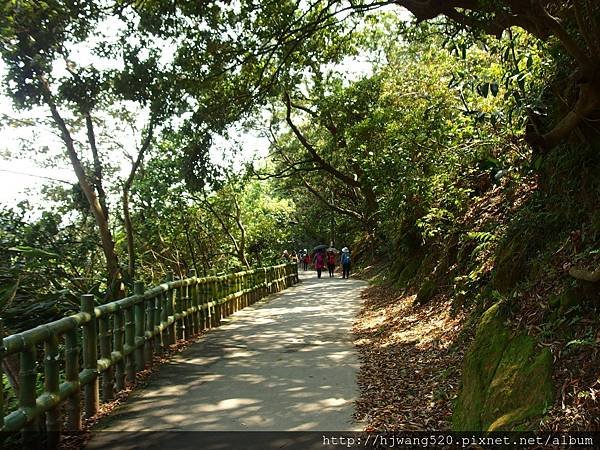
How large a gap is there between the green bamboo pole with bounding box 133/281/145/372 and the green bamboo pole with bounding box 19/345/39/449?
2445 mm

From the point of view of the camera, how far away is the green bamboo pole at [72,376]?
4531mm

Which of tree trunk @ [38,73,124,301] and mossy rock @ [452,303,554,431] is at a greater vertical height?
tree trunk @ [38,73,124,301]

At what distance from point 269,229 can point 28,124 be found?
46.3 ft

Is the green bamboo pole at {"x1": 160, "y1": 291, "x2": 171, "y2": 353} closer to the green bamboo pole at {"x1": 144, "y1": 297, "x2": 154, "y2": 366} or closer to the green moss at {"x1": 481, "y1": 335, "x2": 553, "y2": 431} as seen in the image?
the green bamboo pole at {"x1": 144, "y1": 297, "x2": 154, "y2": 366}

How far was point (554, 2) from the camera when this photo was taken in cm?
536

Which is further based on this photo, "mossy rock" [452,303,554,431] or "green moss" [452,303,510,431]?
"green moss" [452,303,510,431]

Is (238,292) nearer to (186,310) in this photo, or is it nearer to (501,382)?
(186,310)

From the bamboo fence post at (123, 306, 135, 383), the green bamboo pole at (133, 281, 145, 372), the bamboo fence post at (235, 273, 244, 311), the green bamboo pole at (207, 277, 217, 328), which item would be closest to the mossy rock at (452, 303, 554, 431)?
the bamboo fence post at (123, 306, 135, 383)

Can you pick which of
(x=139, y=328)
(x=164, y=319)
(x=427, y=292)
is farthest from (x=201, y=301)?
(x=427, y=292)

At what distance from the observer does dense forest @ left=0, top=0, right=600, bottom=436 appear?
4051 millimetres

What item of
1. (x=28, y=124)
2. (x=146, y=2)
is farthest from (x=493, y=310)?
(x=28, y=124)

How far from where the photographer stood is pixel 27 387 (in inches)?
149

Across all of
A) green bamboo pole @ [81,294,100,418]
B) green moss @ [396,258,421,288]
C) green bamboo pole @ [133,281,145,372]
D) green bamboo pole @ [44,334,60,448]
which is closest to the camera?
green bamboo pole @ [44,334,60,448]

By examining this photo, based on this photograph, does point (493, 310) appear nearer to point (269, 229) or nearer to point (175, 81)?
point (175, 81)
